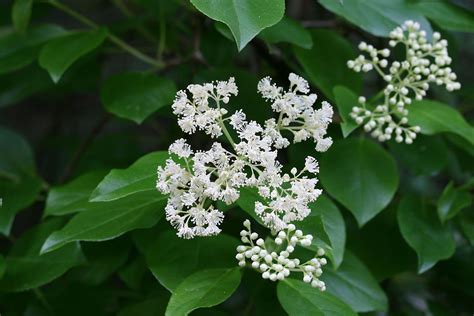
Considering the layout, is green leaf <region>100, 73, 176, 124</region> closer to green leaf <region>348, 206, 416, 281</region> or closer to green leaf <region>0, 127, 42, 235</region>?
green leaf <region>0, 127, 42, 235</region>

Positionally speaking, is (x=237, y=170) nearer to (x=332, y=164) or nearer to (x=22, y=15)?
(x=332, y=164)

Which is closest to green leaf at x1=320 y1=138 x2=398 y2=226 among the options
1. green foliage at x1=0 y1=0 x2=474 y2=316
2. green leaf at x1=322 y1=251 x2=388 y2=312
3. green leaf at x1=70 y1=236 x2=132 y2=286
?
green foliage at x1=0 y1=0 x2=474 y2=316

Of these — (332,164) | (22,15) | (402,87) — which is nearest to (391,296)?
(332,164)

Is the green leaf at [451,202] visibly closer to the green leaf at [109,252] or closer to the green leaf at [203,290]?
the green leaf at [203,290]

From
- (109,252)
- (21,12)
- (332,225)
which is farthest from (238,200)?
(21,12)

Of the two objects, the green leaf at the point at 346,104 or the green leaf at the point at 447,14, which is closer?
the green leaf at the point at 346,104

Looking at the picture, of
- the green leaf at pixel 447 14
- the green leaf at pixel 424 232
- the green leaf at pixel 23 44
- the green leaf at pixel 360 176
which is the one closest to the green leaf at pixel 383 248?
the green leaf at pixel 424 232

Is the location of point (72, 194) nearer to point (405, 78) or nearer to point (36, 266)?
point (36, 266)
